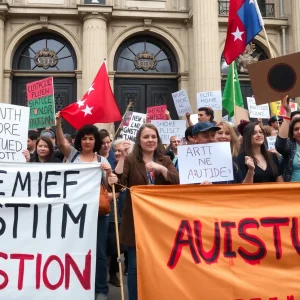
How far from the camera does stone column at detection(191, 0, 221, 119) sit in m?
15.9

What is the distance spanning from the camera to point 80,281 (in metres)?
3.94

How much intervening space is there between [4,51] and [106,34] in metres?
3.94

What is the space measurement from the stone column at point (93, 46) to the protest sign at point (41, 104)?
326 inches

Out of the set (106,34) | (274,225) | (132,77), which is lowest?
(274,225)

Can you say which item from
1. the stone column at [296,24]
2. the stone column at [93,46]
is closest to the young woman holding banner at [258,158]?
the stone column at [93,46]

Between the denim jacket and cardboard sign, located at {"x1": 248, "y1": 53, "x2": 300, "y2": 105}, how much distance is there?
659mm

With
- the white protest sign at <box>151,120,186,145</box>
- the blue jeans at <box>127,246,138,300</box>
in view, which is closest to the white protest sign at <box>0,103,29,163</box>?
the blue jeans at <box>127,246,138,300</box>

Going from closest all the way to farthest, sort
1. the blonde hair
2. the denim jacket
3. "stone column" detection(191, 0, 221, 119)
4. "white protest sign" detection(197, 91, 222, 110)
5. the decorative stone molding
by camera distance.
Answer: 1. the denim jacket
2. the blonde hair
3. "white protest sign" detection(197, 91, 222, 110)
4. "stone column" detection(191, 0, 221, 119)
5. the decorative stone molding

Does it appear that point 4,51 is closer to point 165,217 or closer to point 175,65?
point 175,65

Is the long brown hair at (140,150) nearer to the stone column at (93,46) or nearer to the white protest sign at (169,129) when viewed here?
the white protest sign at (169,129)

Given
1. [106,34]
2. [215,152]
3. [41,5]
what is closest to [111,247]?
[215,152]

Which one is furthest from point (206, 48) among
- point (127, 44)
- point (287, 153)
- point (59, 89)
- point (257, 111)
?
point (287, 153)

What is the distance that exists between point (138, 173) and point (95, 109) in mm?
2290

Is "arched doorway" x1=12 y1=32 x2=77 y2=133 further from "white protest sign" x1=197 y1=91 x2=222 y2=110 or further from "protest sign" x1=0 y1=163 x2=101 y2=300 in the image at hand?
"protest sign" x1=0 y1=163 x2=101 y2=300
